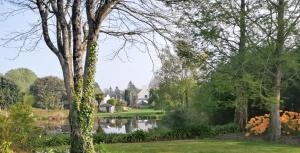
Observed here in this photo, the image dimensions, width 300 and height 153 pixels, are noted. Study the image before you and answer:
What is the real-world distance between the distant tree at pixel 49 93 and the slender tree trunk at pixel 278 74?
56.9m

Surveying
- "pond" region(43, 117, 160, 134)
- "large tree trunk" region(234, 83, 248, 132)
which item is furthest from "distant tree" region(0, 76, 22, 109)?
"large tree trunk" region(234, 83, 248, 132)

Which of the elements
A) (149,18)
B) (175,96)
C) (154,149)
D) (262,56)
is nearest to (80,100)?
(149,18)

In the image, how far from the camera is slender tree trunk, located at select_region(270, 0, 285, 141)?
17438mm

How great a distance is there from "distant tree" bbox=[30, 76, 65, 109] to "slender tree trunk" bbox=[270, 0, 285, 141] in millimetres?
56943

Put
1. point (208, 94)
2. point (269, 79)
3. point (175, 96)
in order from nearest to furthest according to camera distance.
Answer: point (269, 79), point (208, 94), point (175, 96)

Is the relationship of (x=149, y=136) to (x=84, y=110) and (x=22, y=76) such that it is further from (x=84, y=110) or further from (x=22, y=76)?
(x=22, y=76)

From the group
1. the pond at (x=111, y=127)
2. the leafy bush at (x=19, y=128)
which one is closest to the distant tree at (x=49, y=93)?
the pond at (x=111, y=127)

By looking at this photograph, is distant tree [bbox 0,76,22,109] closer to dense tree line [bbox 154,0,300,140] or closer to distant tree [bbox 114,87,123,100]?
dense tree line [bbox 154,0,300,140]

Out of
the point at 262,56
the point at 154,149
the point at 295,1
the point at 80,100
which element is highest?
the point at 295,1

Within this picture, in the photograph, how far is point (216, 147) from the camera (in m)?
15.7

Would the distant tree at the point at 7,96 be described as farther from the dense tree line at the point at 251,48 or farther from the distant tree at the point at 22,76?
the distant tree at the point at 22,76

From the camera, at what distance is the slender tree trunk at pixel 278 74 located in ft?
57.2

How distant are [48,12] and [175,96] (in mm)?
24066

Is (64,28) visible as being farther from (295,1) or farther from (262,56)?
(295,1)
